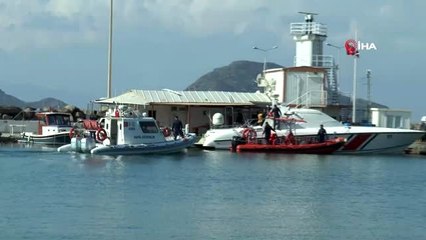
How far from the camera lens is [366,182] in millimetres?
33000

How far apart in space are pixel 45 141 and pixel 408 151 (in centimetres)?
2399

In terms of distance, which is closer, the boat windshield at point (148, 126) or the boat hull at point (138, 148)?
the boat hull at point (138, 148)

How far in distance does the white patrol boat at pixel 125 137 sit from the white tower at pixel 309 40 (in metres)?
25.5

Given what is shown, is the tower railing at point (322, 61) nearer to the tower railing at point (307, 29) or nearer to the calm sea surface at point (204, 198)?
the tower railing at point (307, 29)

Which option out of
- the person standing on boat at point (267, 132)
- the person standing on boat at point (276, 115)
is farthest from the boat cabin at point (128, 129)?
the person standing on boat at point (276, 115)

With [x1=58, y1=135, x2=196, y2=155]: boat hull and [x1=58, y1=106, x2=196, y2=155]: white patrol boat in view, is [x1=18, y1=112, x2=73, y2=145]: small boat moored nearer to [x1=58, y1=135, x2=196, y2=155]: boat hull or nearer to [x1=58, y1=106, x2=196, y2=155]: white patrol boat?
[x1=58, y1=106, x2=196, y2=155]: white patrol boat

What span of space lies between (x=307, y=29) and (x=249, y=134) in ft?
71.7

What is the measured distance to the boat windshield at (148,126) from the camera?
44156 mm

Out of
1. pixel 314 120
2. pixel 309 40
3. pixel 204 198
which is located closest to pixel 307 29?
pixel 309 40

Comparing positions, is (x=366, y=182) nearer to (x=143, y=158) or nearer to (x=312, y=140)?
(x=143, y=158)

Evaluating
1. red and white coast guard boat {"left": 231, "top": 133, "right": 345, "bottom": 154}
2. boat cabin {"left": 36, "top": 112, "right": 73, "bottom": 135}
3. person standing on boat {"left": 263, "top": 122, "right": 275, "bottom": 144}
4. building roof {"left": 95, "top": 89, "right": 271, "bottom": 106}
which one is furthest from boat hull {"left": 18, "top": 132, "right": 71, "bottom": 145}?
person standing on boat {"left": 263, "top": 122, "right": 275, "bottom": 144}

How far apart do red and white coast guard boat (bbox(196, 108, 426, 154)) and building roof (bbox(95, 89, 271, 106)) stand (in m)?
7.83

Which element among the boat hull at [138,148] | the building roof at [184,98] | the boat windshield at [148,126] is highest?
the building roof at [184,98]

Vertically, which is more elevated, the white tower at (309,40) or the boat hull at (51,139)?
the white tower at (309,40)
